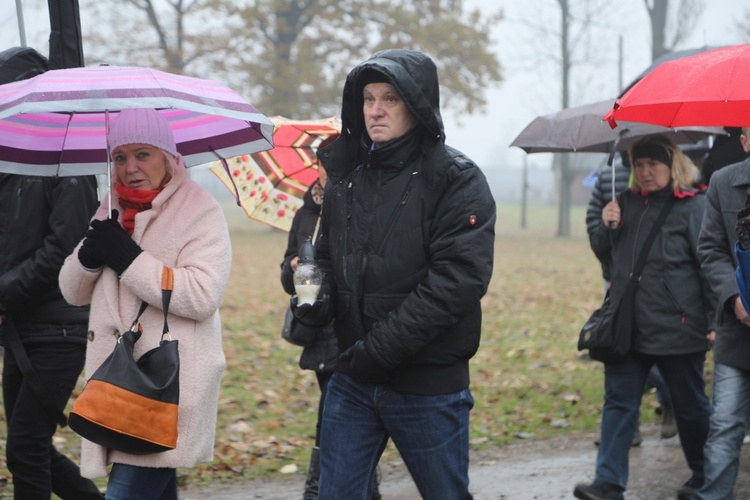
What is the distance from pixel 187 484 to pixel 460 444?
292cm

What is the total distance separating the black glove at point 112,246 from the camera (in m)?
3.54

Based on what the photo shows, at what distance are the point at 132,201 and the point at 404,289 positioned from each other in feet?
3.77

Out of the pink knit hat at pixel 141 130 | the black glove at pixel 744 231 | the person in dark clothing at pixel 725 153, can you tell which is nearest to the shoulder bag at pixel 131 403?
the pink knit hat at pixel 141 130

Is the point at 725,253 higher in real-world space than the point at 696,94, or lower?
lower

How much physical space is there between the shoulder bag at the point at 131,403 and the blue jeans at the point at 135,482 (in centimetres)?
14

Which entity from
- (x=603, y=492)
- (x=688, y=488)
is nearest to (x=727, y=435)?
(x=603, y=492)

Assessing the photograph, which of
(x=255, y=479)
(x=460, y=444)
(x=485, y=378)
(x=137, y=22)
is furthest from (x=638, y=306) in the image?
(x=137, y=22)

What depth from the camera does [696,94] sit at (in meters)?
4.05

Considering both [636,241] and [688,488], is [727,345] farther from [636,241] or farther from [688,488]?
[688,488]

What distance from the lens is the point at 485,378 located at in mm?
9414

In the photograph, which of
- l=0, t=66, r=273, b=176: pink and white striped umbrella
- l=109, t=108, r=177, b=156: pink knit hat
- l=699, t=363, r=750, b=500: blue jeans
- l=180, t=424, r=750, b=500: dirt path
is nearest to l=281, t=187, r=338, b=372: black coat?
l=0, t=66, r=273, b=176: pink and white striped umbrella

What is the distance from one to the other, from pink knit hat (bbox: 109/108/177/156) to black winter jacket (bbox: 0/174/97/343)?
0.77 meters

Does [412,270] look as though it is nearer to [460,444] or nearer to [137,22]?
[460,444]

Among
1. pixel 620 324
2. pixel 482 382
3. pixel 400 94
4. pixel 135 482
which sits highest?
pixel 400 94
